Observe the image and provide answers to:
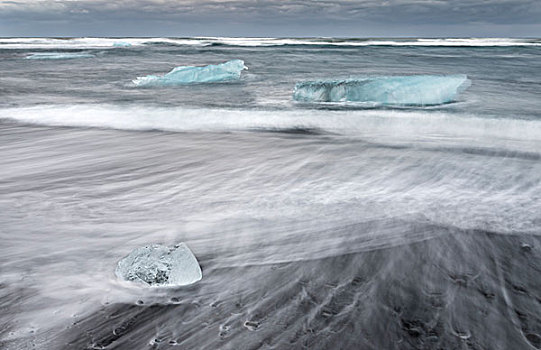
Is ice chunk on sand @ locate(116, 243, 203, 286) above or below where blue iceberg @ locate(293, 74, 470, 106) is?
below

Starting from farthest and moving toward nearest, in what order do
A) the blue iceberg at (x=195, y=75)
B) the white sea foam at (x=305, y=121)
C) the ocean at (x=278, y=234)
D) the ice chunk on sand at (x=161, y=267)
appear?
the blue iceberg at (x=195, y=75), the white sea foam at (x=305, y=121), the ice chunk on sand at (x=161, y=267), the ocean at (x=278, y=234)

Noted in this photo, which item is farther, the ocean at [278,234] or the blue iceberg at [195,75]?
the blue iceberg at [195,75]

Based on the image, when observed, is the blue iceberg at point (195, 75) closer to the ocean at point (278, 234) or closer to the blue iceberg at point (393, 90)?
the blue iceberg at point (393, 90)

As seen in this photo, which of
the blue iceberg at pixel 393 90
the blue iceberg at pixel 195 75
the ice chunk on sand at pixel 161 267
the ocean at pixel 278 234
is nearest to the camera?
the ocean at pixel 278 234

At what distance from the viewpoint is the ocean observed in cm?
156

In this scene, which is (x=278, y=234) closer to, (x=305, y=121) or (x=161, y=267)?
(x=161, y=267)

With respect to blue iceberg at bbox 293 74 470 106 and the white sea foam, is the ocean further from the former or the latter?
blue iceberg at bbox 293 74 470 106

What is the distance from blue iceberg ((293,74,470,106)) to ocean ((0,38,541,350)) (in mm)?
1712

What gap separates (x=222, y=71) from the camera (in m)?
10.8

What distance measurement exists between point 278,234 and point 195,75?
29.1ft

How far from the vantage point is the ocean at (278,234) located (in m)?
1.56

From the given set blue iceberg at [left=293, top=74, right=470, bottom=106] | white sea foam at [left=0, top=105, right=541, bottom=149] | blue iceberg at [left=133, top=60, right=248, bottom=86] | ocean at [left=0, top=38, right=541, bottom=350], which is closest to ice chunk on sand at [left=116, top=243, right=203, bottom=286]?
ocean at [left=0, top=38, right=541, bottom=350]

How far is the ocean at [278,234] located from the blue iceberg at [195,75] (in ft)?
16.3

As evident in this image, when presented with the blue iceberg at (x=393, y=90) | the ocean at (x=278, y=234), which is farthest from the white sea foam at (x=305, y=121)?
the blue iceberg at (x=393, y=90)
